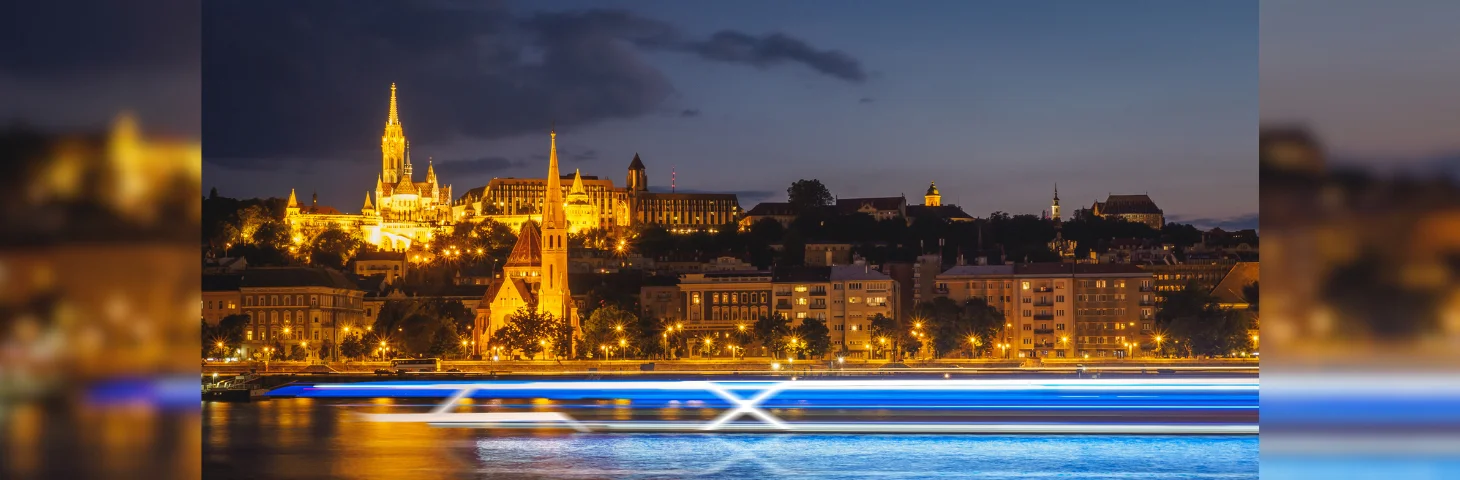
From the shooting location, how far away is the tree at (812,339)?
132 feet

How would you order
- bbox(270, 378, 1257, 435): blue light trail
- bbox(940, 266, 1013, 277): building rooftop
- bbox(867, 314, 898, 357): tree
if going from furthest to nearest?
1. bbox(940, 266, 1013, 277): building rooftop
2. bbox(867, 314, 898, 357): tree
3. bbox(270, 378, 1257, 435): blue light trail

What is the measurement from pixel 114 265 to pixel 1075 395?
850 inches

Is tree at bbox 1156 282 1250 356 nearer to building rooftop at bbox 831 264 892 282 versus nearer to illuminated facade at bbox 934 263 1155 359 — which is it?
illuminated facade at bbox 934 263 1155 359

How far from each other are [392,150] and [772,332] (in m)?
45.5

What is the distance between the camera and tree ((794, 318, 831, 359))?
40344 millimetres

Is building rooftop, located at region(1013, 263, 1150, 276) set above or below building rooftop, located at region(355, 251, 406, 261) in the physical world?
below

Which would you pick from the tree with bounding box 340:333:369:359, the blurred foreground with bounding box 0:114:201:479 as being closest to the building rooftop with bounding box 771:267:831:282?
→ the tree with bounding box 340:333:369:359

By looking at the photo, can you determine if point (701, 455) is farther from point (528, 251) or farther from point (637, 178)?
point (637, 178)

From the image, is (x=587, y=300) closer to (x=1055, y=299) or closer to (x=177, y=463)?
(x=1055, y=299)

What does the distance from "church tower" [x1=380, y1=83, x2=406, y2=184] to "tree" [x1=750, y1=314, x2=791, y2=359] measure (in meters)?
41.6

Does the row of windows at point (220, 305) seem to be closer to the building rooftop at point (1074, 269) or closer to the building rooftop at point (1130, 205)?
the building rooftop at point (1074, 269)

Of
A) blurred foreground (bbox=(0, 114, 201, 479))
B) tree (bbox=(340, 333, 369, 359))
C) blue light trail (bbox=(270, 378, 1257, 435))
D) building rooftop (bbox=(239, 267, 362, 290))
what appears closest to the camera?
blurred foreground (bbox=(0, 114, 201, 479))

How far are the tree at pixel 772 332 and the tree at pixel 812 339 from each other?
16.3 inches

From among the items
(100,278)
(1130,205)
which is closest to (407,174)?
(1130,205)
